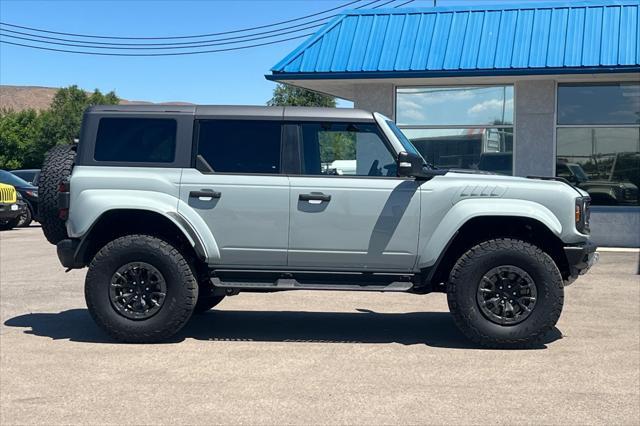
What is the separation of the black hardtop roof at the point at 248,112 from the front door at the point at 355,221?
1.27 ft

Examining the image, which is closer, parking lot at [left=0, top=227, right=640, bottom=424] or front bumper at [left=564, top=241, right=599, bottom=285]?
parking lot at [left=0, top=227, right=640, bottom=424]

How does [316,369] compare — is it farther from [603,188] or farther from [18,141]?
[18,141]

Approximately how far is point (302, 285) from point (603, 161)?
33.9ft

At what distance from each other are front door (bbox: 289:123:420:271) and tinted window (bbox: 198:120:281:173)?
14.3 inches

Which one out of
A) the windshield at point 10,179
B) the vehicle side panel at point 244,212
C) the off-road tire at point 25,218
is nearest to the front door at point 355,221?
the vehicle side panel at point 244,212

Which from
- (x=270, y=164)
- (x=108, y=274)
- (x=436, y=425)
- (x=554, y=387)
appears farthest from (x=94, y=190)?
(x=554, y=387)

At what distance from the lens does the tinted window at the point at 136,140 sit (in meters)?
7.03

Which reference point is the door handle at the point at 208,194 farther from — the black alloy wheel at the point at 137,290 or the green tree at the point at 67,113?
the green tree at the point at 67,113

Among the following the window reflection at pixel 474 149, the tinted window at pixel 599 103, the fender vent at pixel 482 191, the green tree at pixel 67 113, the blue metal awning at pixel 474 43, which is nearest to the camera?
the fender vent at pixel 482 191

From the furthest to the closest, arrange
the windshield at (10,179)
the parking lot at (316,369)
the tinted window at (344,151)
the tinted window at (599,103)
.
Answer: the windshield at (10,179), the tinted window at (599,103), the tinted window at (344,151), the parking lot at (316,369)

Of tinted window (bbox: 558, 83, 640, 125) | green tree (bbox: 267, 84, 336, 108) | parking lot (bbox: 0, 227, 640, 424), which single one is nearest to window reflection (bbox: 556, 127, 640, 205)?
tinted window (bbox: 558, 83, 640, 125)

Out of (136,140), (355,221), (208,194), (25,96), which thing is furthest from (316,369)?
(25,96)

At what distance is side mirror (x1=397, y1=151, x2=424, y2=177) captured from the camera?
21.8 ft

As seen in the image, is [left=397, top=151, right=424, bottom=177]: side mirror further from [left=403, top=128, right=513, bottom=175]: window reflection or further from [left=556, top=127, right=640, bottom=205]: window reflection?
[left=556, top=127, right=640, bottom=205]: window reflection
